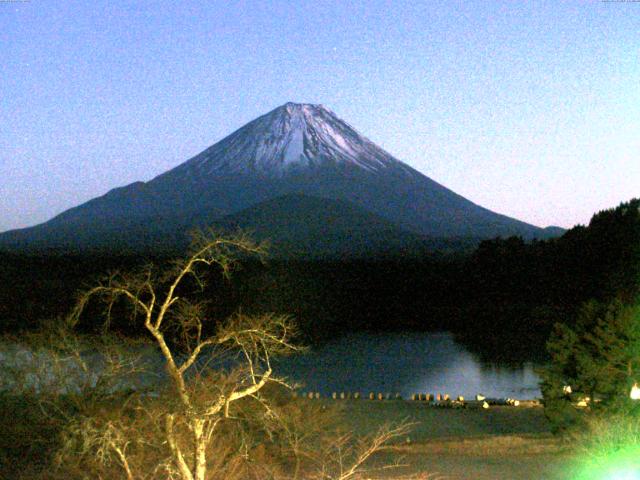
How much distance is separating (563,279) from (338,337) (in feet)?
30.0

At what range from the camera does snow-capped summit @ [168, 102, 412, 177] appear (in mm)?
74250

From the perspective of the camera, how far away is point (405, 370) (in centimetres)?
2169

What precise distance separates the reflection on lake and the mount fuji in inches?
1628

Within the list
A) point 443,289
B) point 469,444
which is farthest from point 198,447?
point 443,289

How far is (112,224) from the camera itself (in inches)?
2948

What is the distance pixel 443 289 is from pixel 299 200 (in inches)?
1544

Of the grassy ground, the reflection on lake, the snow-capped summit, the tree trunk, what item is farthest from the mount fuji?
the tree trunk

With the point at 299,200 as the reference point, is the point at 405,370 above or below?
below

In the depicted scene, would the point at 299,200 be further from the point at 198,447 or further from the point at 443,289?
the point at 198,447

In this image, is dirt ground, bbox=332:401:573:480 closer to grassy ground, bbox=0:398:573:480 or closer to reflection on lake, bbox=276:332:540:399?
grassy ground, bbox=0:398:573:480

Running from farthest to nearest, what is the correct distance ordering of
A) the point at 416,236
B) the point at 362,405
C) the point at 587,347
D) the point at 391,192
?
the point at 391,192
the point at 416,236
the point at 362,405
the point at 587,347

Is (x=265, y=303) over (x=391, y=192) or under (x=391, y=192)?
under

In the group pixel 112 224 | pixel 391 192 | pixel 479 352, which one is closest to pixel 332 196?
pixel 391 192

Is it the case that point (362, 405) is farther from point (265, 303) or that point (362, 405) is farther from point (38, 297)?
point (38, 297)
